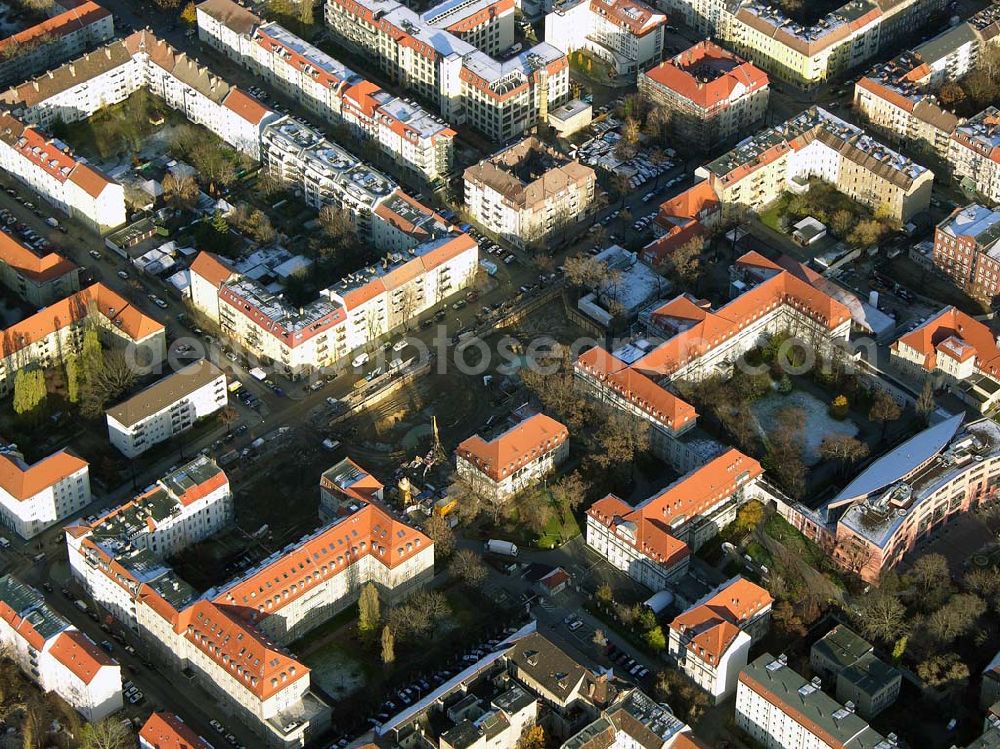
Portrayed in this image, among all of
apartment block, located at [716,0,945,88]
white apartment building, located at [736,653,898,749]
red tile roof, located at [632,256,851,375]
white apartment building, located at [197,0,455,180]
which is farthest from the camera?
apartment block, located at [716,0,945,88]

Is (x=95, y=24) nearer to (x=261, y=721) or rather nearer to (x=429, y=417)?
(x=429, y=417)

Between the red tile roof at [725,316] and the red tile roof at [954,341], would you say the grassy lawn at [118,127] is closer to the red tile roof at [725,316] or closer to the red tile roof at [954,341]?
the red tile roof at [725,316]

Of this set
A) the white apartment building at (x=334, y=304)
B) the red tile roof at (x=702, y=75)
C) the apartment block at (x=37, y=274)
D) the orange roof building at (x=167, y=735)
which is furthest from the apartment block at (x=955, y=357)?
the apartment block at (x=37, y=274)

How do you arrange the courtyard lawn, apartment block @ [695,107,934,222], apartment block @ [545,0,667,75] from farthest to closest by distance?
apartment block @ [545,0,667,75] < apartment block @ [695,107,934,222] < the courtyard lawn

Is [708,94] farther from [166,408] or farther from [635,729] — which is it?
[635,729]

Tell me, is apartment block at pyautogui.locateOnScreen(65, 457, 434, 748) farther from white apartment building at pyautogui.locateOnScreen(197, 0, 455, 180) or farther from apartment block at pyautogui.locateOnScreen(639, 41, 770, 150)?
apartment block at pyautogui.locateOnScreen(639, 41, 770, 150)

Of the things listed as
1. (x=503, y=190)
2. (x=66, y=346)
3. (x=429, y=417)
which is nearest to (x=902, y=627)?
(x=429, y=417)

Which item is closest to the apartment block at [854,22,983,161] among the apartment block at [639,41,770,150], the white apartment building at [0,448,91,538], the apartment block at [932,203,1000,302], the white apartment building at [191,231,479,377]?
the apartment block at [639,41,770,150]
